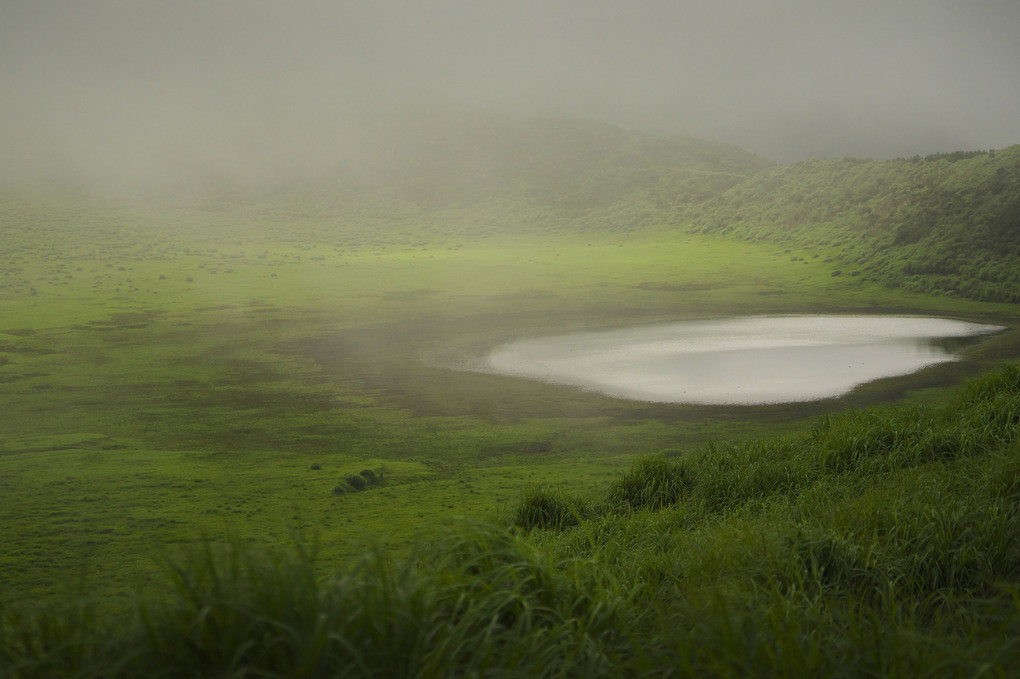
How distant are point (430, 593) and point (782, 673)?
127 cm

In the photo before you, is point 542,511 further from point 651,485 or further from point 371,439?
point 371,439

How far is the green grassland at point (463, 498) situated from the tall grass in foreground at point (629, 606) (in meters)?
0.02

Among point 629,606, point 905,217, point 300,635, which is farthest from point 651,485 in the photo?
point 905,217

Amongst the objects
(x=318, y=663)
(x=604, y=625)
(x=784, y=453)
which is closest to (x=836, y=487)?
(x=784, y=453)

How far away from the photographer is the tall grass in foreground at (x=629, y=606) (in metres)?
2.51

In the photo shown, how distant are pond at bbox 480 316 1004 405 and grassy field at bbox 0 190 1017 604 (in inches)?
36.0

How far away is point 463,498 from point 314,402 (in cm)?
703

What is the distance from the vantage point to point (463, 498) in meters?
9.34

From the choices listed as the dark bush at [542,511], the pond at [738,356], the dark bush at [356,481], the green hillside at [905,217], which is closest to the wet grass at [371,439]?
the dark bush at [542,511]

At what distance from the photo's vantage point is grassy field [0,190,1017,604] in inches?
337

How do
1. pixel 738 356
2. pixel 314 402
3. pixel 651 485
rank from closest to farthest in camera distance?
pixel 651 485, pixel 314 402, pixel 738 356

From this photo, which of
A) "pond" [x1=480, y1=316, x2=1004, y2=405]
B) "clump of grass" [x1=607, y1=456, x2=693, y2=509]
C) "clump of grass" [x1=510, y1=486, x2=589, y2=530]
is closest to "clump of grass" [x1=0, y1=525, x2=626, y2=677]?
"clump of grass" [x1=510, y1=486, x2=589, y2=530]

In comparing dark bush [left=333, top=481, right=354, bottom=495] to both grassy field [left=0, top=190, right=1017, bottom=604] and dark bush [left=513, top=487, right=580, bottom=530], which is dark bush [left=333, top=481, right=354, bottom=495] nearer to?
grassy field [left=0, top=190, right=1017, bottom=604]

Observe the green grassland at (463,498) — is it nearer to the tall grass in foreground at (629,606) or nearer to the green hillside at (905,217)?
the tall grass in foreground at (629,606)
